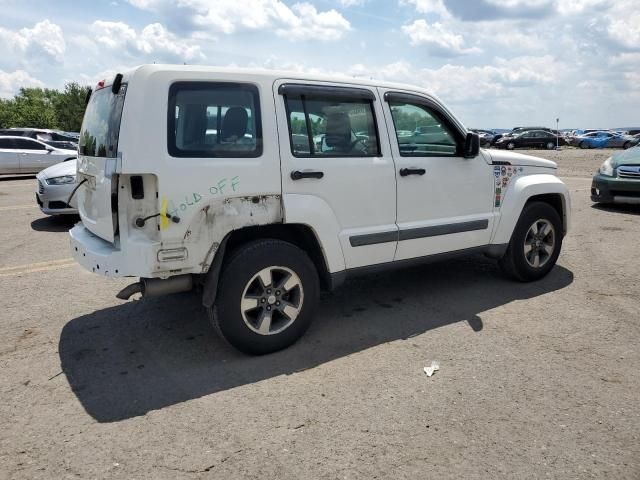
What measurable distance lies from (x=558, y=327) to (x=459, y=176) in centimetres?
154

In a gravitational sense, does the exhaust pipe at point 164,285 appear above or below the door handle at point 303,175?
below

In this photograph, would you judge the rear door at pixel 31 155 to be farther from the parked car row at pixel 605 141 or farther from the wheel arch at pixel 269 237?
the parked car row at pixel 605 141

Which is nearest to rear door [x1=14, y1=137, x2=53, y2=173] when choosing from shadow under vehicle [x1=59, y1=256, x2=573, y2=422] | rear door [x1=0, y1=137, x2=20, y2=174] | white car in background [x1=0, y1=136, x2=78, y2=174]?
white car in background [x1=0, y1=136, x2=78, y2=174]

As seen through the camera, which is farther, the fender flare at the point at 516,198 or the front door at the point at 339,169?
the fender flare at the point at 516,198

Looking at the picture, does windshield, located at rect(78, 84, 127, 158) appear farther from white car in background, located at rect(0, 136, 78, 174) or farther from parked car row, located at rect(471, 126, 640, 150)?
parked car row, located at rect(471, 126, 640, 150)

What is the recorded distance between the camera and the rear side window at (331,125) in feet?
12.4

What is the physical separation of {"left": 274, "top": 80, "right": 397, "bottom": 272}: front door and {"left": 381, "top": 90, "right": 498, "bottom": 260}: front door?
136 millimetres

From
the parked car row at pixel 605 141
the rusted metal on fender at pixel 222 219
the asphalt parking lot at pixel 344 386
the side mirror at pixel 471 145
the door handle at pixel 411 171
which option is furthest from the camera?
Answer: the parked car row at pixel 605 141

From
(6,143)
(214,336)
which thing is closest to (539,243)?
(214,336)

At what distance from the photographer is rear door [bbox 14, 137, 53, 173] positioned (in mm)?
16906

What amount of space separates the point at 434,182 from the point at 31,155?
650 inches

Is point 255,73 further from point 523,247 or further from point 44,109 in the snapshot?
point 44,109

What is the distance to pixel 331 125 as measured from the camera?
3.99 meters

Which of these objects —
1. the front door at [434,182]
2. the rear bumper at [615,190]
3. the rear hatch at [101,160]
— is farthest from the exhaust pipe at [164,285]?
the rear bumper at [615,190]
